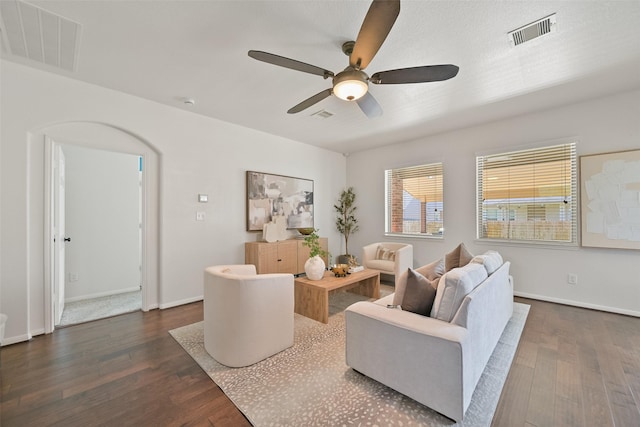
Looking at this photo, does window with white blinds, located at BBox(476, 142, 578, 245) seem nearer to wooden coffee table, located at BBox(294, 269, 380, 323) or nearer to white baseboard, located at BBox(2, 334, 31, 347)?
wooden coffee table, located at BBox(294, 269, 380, 323)

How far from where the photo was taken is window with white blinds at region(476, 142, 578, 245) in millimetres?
3658

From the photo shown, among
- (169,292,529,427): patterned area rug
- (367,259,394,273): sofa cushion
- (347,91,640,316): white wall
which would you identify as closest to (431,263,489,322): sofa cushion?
(169,292,529,427): patterned area rug

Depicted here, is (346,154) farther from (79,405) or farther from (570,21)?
(79,405)

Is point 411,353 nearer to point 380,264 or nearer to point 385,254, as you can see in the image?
point 380,264

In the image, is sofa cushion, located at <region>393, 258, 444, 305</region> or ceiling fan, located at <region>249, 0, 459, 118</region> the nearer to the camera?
ceiling fan, located at <region>249, 0, 459, 118</region>

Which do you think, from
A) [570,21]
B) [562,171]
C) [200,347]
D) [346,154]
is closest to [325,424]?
[200,347]

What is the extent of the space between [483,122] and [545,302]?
9.35 feet

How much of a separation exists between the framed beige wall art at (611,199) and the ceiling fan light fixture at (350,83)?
3434mm

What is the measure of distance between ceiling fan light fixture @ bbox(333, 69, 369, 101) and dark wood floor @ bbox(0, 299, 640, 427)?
245 cm

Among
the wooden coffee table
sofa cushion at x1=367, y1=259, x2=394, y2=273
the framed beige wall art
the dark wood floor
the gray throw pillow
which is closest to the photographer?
the dark wood floor

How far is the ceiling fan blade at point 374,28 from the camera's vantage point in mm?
1407

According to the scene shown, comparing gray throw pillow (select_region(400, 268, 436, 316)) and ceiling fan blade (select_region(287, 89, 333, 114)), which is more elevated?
ceiling fan blade (select_region(287, 89, 333, 114))

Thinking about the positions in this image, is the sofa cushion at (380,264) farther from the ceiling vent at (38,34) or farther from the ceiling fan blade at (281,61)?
the ceiling vent at (38,34)

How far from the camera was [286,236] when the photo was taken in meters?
4.90
